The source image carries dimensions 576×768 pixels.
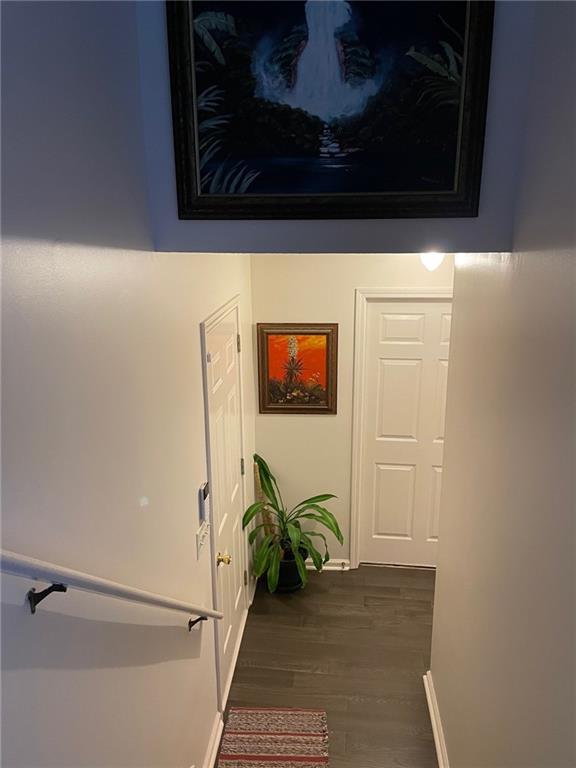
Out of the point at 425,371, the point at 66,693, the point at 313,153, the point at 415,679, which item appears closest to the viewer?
the point at 66,693

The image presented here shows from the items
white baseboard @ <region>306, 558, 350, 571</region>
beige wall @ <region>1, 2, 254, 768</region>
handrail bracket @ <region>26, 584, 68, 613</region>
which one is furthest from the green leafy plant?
white baseboard @ <region>306, 558, 350, 571</region>

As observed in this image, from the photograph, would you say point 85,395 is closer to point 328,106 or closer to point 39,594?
point 39,594

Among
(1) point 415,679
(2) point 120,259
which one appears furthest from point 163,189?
(1) point 415,679

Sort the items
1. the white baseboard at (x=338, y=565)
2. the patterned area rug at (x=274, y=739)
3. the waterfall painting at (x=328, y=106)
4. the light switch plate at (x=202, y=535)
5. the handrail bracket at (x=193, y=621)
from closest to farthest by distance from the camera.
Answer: the waterfall painting at (x=328, y=106)
the handrail bracket at (x=193, y=621)
the light switch plate at (x=202, y=535)
the patterned area rug at (x=274, y=739)
the white baseboard at (x=338, y=565)

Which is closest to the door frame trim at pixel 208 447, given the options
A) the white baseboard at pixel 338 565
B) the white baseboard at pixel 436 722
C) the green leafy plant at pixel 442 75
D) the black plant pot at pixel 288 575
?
the black plant pot at pixel 288 575

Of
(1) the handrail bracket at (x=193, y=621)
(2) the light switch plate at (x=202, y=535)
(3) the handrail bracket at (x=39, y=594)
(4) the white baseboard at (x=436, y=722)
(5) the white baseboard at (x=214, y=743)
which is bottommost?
(5) the white baseboard at (x=214, y=743)

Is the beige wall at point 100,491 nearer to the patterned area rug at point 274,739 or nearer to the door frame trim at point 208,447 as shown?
the door frame trim at point 208,447

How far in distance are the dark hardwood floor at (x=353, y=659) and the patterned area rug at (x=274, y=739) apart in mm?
61

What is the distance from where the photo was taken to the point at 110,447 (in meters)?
1.54

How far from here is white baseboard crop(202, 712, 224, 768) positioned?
9.19 ft

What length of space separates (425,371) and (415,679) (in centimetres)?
184

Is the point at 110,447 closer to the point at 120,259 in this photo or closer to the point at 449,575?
the point at 120,259

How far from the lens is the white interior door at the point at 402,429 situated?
3916mm

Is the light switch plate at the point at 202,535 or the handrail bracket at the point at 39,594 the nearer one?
the handrail bracket at the point at 39,594
